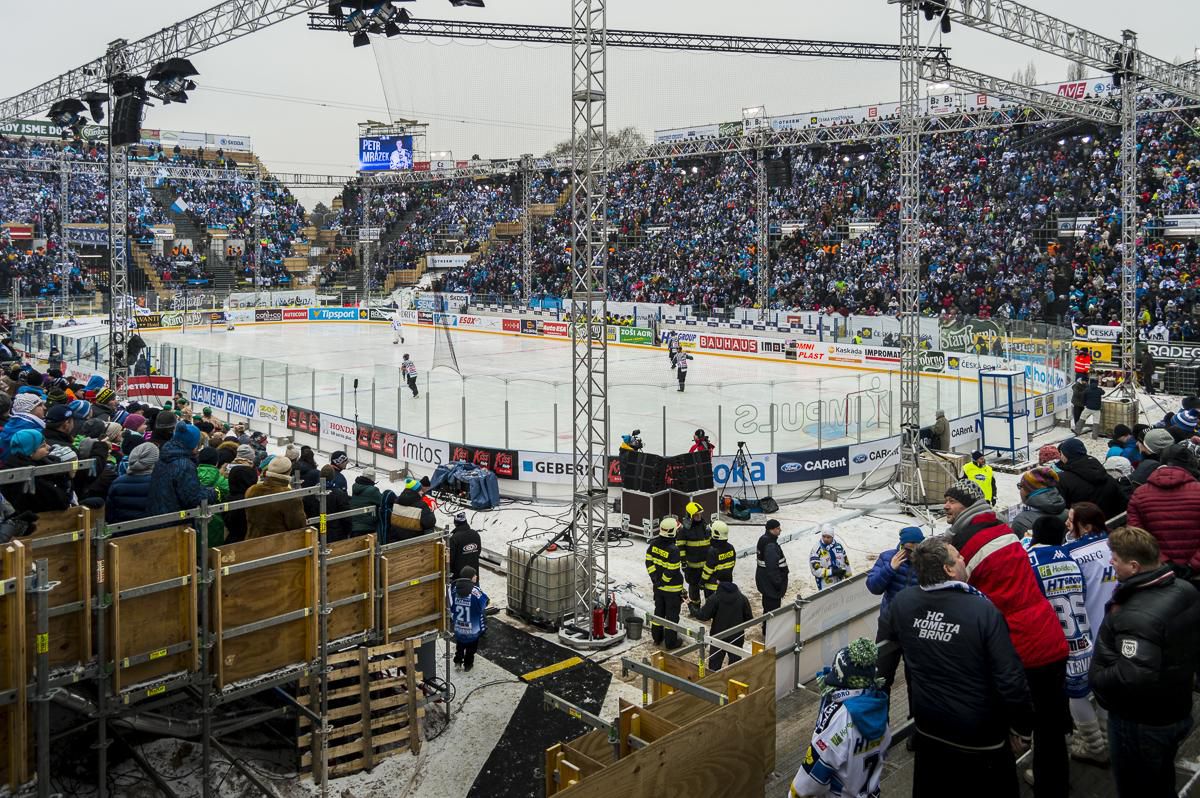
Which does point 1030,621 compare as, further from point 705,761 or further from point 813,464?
point 813,464

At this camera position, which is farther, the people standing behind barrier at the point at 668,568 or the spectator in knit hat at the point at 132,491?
the people standing behind barrier at the point at 668,568

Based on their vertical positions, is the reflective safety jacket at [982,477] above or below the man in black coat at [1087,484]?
Result: below

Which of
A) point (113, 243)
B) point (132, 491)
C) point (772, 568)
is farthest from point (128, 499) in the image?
point (113, 243)

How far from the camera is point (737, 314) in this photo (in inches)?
1716

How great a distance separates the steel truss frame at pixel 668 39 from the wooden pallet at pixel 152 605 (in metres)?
29.7

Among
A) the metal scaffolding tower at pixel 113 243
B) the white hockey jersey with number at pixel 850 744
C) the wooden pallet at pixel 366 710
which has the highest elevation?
the metal scaffolding tower at pixel 113 243

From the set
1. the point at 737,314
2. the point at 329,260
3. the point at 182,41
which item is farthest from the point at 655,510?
the point at 329,260

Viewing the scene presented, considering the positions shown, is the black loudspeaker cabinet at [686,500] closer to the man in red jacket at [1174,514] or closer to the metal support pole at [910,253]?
the metal support pole at [910,253]

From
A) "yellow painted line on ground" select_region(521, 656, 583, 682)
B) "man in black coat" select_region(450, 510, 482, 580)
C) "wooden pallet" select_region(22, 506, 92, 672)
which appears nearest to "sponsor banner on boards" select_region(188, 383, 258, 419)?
"man in black coat" select_region(450, 510, 482, 580)

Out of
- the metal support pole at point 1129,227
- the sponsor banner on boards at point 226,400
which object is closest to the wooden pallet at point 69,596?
the sponsor banner on boards at point 226,400

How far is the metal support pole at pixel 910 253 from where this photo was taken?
18031mm

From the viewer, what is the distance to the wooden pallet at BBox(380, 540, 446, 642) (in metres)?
9.00

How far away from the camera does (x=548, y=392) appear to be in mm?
29078

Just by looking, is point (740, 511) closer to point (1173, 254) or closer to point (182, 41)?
point (182, 41)
